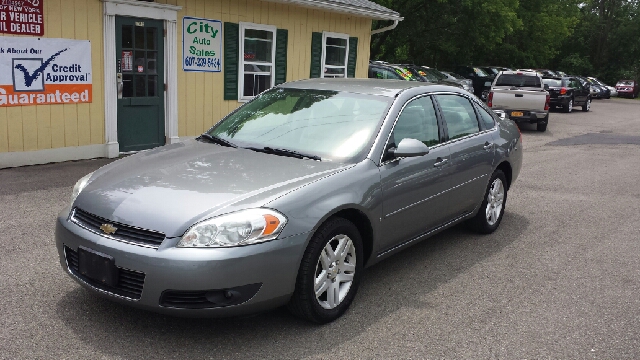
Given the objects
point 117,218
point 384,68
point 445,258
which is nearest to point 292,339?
point 117,218

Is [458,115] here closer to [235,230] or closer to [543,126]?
[235,230]

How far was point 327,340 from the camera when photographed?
3834 millimetres

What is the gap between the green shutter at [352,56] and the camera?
14.6 metres

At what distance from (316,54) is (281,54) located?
3.72ft

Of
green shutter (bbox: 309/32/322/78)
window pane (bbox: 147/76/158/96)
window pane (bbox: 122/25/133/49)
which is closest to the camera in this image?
window pane (bbox: 122/25/133/49)

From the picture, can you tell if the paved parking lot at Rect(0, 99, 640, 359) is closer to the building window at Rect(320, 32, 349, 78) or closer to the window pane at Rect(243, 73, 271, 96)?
the window pane at Rect(243, 73, 271, 96)

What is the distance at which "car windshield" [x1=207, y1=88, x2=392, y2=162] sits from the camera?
4594mm

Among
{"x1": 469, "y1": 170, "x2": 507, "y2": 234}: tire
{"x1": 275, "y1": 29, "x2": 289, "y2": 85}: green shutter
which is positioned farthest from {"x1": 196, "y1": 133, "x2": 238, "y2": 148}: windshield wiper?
{"x1": 275, "y1": 29, "x2": 289, "y2": 85}: green shutter

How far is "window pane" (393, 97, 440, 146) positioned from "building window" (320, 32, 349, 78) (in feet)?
28.6

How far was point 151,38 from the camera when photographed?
10289mm

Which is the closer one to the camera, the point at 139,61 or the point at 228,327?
the point at 228,327

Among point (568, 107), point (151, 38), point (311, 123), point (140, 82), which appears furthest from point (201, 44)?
point (568, 107)

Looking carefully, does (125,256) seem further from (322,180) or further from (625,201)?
(625,201)

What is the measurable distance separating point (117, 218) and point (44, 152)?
6.31 m
